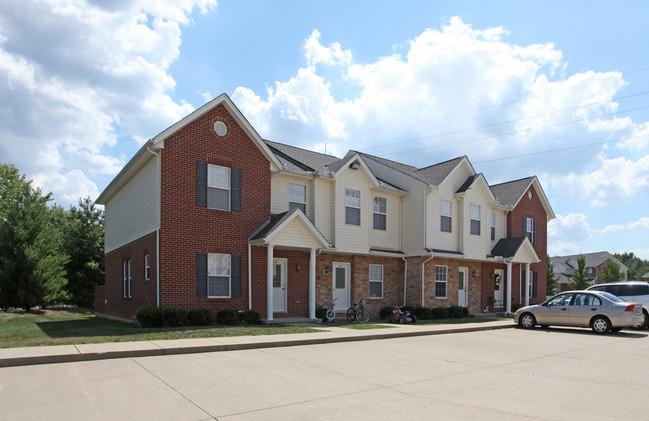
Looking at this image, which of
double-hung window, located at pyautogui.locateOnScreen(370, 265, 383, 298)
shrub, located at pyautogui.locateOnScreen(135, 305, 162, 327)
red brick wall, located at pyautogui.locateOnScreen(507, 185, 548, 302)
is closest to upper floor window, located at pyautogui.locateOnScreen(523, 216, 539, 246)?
red brick wall, located at pyautogui.locateOnScreen(507, 185, 548, 302)

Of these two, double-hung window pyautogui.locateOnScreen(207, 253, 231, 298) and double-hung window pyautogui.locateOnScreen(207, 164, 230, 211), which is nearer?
double-hung window pyautogui.locateOnScreen(207, 253, 231, 298)

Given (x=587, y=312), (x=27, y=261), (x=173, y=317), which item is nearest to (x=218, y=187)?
(x=173, y=317)

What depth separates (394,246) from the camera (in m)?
23.1

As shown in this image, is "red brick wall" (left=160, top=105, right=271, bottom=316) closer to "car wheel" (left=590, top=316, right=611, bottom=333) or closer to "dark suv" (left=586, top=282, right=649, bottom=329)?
"car wheel" (left=590, top=316, right=611, bottom=333)

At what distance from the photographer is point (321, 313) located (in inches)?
749

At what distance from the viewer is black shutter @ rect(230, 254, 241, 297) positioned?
1652 cm

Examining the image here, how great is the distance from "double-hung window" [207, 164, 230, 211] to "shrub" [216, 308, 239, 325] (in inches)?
138

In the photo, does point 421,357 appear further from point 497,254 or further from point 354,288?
point 497,254

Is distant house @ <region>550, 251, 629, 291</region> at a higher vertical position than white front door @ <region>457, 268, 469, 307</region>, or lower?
lower

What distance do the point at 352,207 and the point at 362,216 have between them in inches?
25.6

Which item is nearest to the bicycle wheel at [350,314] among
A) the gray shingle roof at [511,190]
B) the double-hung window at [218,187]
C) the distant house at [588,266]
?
the double-hung window at [218,187]

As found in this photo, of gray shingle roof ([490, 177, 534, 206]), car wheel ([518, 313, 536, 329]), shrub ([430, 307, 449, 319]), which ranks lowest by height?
shrub ([430, 307, 449, 319])

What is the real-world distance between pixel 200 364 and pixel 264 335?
13.6 ft

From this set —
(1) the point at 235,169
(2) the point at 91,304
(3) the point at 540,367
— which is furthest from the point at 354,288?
(2) the point at 91,304
